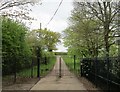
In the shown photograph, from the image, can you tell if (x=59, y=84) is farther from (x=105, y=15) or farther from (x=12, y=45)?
(x=105, y=15)

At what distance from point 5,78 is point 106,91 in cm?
892

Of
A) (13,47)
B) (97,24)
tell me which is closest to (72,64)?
(97,24)

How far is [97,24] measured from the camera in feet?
84.7

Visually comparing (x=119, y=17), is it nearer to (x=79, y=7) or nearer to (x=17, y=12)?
(x=79, y=7)

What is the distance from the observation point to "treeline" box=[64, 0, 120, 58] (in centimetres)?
2509

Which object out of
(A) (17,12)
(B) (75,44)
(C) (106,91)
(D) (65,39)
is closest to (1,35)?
(A) (17,12)

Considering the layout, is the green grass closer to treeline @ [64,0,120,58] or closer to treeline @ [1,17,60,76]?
treeline @ [64,0,120,58]

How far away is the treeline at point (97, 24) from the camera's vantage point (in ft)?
82.3

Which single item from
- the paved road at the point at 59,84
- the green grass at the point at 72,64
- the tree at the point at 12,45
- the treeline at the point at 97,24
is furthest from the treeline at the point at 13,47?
the green grass at the point at 72,64

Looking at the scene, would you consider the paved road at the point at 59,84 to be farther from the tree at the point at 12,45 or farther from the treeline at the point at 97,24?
the treeline at the point at 97,24

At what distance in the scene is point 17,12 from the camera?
1648cm

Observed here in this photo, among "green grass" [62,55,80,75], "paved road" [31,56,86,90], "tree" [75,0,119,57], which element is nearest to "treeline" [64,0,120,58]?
"tree" [75,0,119,57]

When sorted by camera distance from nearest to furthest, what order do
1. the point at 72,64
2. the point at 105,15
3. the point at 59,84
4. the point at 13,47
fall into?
the point at 59,84
the point at 13,47
the point at 105,15
the point at 72,64

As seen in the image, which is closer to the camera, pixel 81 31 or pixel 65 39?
pixel 81 31
